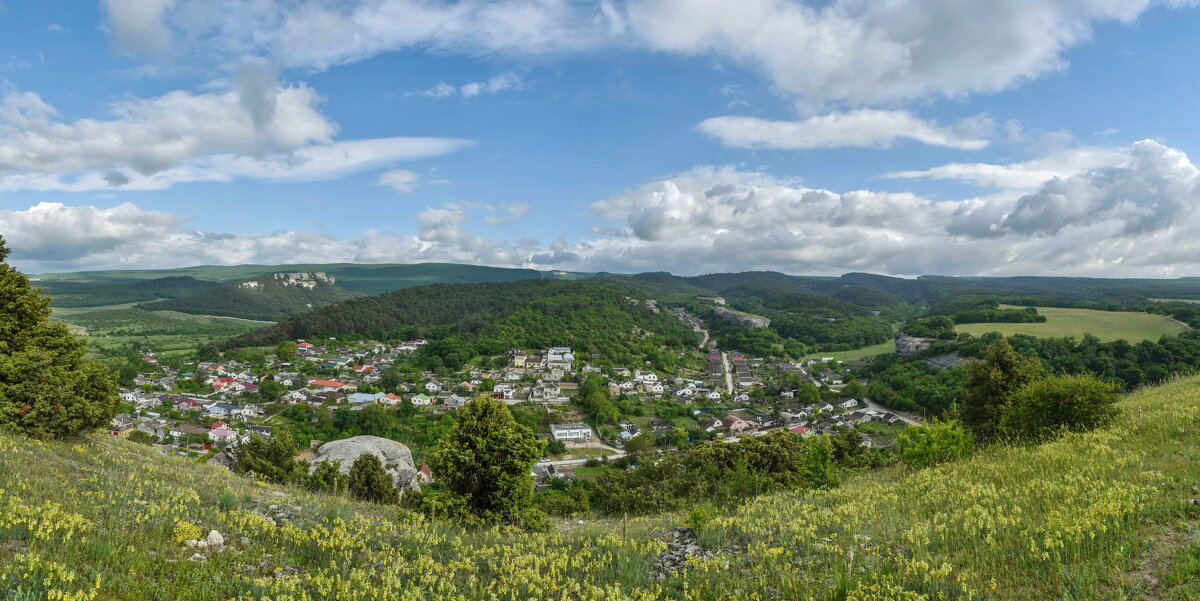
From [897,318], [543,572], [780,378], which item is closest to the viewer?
[543,572]

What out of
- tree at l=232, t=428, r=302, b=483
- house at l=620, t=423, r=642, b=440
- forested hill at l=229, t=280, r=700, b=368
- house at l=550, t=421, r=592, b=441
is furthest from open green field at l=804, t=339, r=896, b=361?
tree at l=232, t=428, r=302, b=483

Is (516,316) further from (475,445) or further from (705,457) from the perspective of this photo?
(475,445)

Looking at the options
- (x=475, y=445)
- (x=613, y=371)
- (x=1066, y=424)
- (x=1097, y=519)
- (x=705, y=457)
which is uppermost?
(x=1097, y=519)

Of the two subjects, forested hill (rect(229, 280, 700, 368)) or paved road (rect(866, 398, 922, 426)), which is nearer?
paved road (rect(866, 398, 922, 426))

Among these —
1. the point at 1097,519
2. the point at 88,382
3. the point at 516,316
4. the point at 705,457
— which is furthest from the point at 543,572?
the point at 516,316

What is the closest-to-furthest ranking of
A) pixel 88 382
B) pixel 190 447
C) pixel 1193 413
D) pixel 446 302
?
pixel 1193 413 < pixel 88 382 < pixel 190 447 < pixel 446 302

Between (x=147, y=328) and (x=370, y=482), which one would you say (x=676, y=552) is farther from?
(x=147, y=328)

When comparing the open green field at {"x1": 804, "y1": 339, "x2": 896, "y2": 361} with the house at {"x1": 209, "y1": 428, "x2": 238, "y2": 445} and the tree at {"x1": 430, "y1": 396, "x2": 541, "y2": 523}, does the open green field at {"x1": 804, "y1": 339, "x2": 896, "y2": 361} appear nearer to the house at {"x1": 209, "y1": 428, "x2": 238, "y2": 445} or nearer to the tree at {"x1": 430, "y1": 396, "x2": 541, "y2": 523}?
the house at {"x1": 209, "y1": 428, "x2": 238, "y2": 445}

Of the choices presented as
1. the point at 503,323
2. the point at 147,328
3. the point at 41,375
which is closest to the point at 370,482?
the point at 41,375
